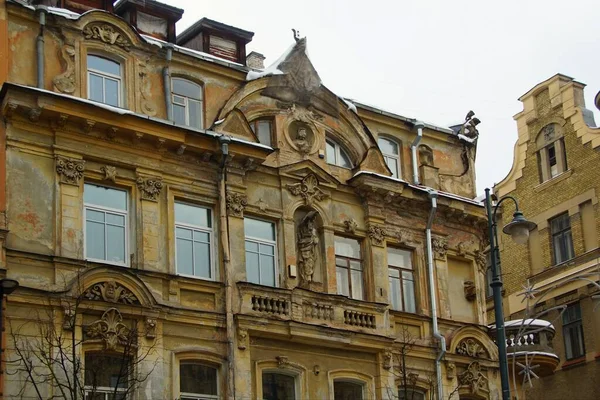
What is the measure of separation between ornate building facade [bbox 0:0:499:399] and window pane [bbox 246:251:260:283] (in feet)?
0.16

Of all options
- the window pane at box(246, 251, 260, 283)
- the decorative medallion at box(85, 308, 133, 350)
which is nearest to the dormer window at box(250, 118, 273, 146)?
the window pane at box(246, 251, 260, 283)

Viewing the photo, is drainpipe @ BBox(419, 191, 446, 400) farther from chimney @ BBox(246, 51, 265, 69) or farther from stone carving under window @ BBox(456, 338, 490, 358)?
chimney @ BBox(246, 51, 265, 69)

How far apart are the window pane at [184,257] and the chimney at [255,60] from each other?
22.6 ft

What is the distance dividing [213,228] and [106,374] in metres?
4.97

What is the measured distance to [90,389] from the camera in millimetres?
27500

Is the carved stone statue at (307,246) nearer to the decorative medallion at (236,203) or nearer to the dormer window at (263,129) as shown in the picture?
the decorative medallion at (236,203)

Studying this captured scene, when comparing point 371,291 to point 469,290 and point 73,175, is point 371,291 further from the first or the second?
point 73,175

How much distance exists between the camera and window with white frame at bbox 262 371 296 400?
101 ft

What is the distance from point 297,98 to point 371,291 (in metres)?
5.43

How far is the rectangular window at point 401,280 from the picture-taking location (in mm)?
34375

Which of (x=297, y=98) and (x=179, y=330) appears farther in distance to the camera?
(x=297, y=98)

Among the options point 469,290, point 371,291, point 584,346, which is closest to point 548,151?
point 584,346

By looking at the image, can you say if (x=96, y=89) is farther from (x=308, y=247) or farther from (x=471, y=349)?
(x=471, y=349)

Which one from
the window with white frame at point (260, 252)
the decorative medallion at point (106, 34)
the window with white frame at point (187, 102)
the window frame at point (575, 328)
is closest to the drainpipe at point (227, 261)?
the window with white frame at point (260, 252)
